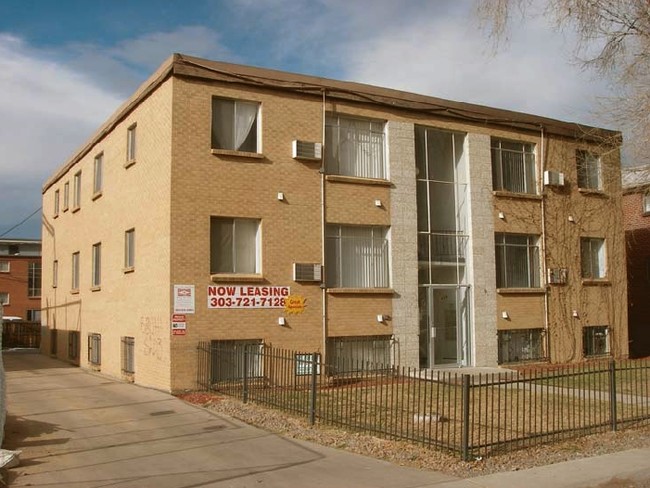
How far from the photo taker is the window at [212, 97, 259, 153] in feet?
54.5

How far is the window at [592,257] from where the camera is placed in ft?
74.9

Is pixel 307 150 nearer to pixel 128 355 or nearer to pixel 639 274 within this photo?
pixel 128 355

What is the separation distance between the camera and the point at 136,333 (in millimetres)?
17406

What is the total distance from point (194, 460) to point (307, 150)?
963 centimetres

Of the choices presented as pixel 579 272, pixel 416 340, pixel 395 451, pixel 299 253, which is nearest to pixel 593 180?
pixel 579 272

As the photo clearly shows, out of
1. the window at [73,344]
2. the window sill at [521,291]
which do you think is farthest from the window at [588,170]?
the window at [73,344]

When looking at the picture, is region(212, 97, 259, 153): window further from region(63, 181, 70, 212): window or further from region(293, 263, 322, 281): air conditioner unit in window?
region(63, 181, 70, 212): window

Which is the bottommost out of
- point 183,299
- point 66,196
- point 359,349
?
point 359,349

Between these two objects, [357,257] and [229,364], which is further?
[357,257]

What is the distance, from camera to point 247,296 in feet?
53.7

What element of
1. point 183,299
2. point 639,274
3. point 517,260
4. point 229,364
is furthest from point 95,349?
point 639,274

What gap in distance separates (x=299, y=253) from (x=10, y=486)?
32.9ft

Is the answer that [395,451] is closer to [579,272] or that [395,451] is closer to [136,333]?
[136,333]

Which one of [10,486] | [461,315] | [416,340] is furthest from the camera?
[461,315]
